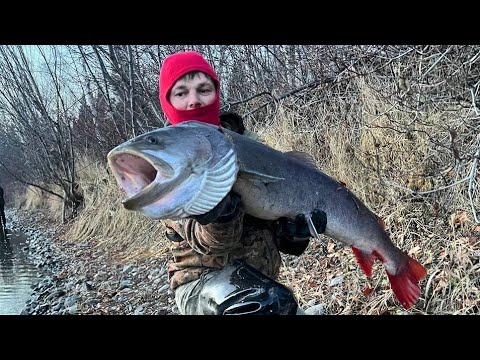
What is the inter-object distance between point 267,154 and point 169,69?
82 cm

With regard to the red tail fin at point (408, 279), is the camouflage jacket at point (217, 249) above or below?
above

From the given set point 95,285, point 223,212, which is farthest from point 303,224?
point 95,285

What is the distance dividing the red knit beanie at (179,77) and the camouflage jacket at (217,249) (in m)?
0.58

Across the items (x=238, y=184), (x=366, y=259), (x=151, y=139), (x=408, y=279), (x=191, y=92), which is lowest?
(x=408, y=279)

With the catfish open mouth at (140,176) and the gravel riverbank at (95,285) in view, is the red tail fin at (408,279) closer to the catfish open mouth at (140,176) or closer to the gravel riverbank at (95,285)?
the catfish open mouth at (140,176)

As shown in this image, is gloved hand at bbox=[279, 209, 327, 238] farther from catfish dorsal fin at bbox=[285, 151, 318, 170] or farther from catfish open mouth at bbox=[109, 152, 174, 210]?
catfish open mouth at bbox=[109, 152, 174, 210]

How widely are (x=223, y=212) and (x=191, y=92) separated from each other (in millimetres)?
841

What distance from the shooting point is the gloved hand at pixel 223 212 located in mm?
2111

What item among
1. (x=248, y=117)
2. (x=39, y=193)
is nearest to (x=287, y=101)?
(x=248, y=117)

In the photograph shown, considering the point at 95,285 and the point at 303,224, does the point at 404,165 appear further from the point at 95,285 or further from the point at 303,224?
the point at 95,285

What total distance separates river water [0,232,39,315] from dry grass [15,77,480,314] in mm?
5134

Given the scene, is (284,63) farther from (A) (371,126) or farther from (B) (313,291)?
(B) (313,291)

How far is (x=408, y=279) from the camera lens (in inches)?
117

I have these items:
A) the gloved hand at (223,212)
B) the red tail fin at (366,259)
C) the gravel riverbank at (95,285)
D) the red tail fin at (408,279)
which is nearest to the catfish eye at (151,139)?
the gloved hand at (223,212)
